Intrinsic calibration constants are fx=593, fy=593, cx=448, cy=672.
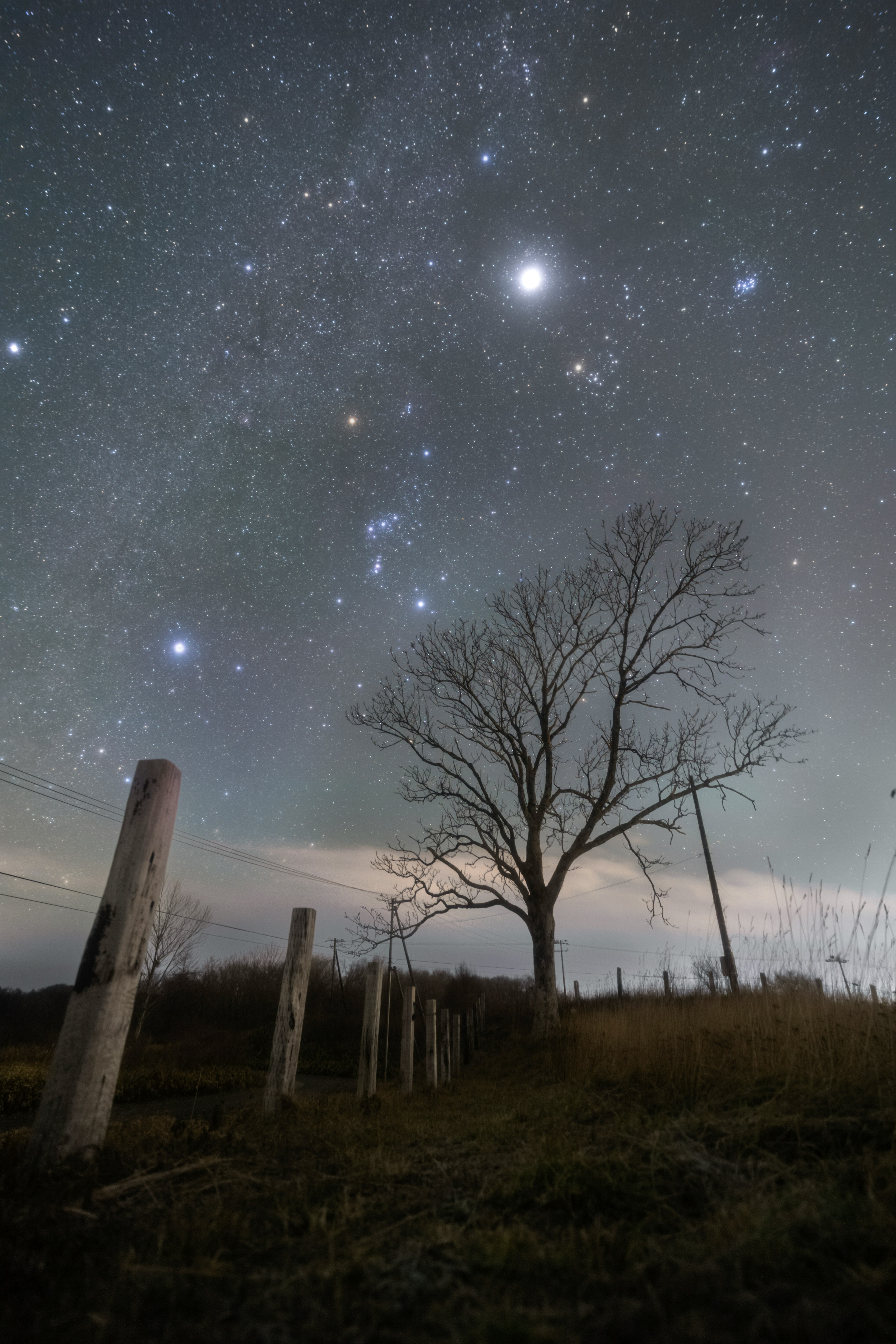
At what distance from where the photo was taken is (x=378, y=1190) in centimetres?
316

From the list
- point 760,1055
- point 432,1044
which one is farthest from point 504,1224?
point 432,1044

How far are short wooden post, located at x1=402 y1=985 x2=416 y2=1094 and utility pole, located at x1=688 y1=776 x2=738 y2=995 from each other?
383 inches

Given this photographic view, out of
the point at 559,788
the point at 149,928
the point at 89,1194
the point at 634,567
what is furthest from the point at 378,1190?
the point at 634,567

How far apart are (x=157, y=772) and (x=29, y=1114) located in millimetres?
16224

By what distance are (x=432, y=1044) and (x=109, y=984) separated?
10.7 m

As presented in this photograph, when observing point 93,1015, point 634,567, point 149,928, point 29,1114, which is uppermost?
point 634,567

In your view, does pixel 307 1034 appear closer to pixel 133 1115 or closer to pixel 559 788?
pixel 133 1115

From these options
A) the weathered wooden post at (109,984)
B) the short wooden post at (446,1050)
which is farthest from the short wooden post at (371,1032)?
the weathered wooden post at (109,984)

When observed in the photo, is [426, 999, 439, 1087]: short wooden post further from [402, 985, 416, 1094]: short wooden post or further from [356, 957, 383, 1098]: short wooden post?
[356, 957, 383, 1098]: short wooden post

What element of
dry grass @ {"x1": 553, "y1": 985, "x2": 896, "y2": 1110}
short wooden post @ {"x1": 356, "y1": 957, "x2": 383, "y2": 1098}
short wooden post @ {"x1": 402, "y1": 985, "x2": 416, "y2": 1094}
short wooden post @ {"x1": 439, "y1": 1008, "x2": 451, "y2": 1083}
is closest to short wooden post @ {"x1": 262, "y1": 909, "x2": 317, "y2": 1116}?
short wooden post @ {"x1": 356, "y1": 957, "x2": 383, "y2": 1098}

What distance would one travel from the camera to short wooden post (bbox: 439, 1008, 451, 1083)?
1459 centimetres

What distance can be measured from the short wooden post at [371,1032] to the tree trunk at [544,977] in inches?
177

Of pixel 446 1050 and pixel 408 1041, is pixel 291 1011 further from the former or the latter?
pixel 446 1050

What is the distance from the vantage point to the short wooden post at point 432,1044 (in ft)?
40.2
